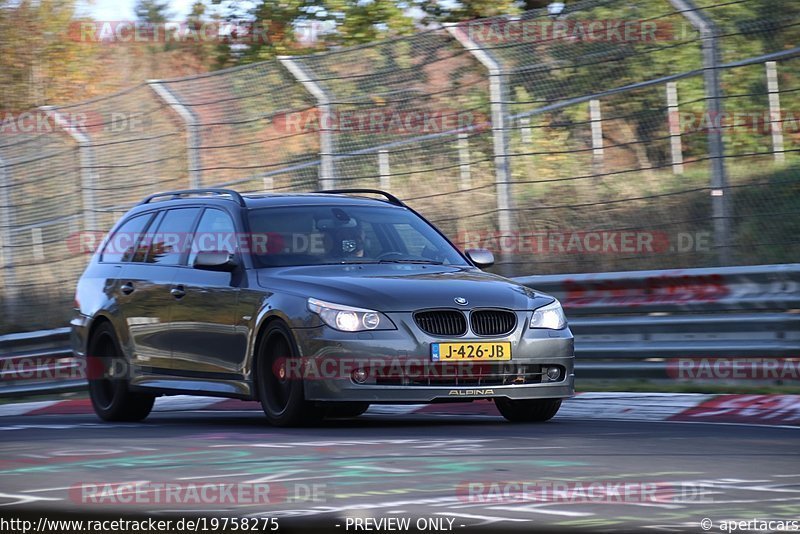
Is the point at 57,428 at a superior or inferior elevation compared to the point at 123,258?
inferior

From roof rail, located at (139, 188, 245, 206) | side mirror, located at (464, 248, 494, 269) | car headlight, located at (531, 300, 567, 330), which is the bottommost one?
car headlight, located at (531, 300, 567, 330)

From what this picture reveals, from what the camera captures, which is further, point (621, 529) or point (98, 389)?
point (98, 389)

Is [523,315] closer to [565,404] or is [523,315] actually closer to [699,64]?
[565,404]

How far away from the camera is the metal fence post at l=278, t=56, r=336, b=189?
14805mm

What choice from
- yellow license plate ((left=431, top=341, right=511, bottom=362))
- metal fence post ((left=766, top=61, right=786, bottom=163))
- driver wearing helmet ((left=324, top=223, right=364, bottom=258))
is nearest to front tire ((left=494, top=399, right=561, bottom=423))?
yellow license plate ((left=431, top=341, right=511, bottom=362))

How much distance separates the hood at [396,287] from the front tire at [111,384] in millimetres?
1941

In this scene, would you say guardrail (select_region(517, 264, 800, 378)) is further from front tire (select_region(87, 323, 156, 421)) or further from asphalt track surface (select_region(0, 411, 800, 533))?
front tire (select_region(87, 323, 156, 421))

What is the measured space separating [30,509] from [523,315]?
534 cm

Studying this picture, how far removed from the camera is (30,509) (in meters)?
4.97

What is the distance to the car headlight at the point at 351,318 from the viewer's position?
9.55 meters

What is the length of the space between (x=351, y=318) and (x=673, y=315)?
3.55m

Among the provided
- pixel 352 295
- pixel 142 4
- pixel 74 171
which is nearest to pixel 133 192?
pixel 74 171

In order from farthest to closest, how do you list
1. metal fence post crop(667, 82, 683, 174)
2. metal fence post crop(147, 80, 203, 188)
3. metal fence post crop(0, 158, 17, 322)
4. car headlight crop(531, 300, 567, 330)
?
metal fence post crop(0, 158, 17, 322) → metal fence post crop(147, 80, 203, 188) → metal fence post crop(667, 82, 683, 174) → car headlight crop(531, 300, 567, 330)

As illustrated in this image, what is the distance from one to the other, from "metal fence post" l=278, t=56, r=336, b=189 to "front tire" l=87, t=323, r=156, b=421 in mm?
3546
